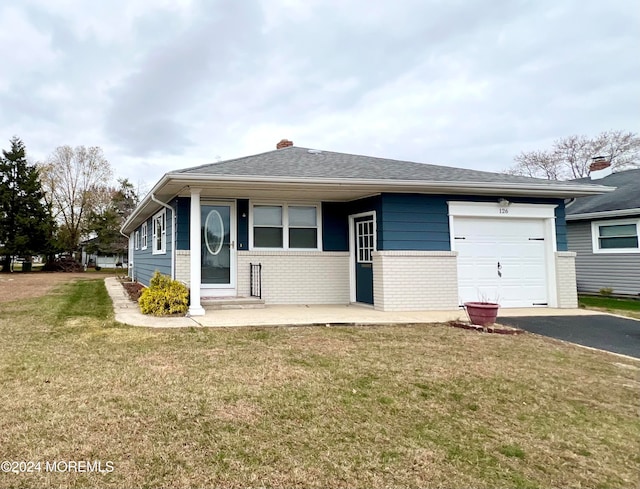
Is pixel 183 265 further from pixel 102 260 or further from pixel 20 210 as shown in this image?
pixel 102 260

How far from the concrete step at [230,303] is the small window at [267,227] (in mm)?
1385

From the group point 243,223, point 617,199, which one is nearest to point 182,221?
point 243,223

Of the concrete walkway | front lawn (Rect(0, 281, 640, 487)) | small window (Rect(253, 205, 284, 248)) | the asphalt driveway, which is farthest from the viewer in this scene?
small window (Rect(253, 205, 284, 248))

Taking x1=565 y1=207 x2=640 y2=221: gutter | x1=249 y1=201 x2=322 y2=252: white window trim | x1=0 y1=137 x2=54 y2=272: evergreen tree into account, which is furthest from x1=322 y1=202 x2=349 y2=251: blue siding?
x1=0 y1=137 x2=54 y2=272: evergreen tree

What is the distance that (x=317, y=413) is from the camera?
10.1ft

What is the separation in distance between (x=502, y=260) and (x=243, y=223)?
621cm

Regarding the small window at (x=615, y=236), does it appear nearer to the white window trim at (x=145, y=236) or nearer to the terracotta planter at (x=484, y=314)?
the terracotta planter at (x=484, y=314)

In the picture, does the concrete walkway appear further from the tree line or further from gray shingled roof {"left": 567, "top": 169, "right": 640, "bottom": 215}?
the tree line

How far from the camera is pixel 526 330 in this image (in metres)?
6.60

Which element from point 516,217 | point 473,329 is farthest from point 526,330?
point 516,217

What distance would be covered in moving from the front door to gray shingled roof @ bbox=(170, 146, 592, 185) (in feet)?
4.12

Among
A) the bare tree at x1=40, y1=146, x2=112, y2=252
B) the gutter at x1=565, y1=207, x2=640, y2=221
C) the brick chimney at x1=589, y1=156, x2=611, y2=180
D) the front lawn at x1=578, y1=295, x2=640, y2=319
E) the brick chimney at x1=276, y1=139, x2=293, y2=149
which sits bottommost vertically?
the front lawn at x1=578, y1=295, x2=640, y2=319

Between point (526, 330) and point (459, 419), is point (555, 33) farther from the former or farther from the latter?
point (459, 419)

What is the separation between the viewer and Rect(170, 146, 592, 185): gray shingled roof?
26.2 feet
